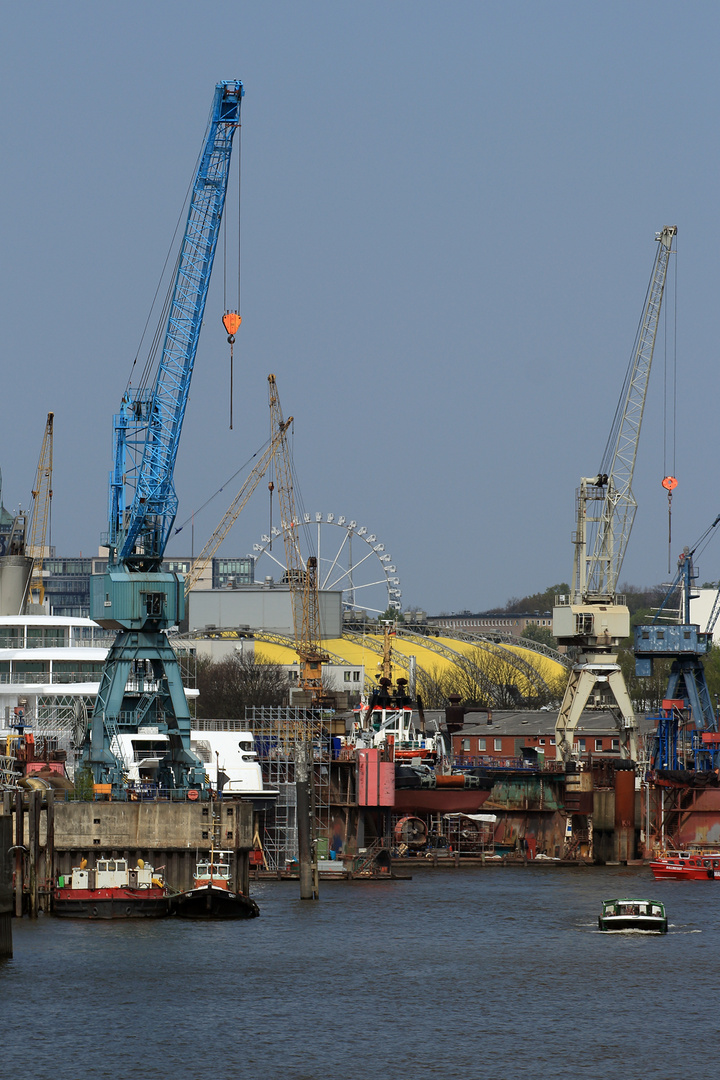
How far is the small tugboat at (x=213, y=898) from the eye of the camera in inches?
2931

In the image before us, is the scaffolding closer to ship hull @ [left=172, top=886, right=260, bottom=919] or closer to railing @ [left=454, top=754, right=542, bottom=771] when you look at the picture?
ship hull @ [left=172, top=886, right=260, bottom=919]

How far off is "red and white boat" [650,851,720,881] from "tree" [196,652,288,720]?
58.4 metres

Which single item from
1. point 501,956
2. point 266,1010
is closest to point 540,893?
point 501,956

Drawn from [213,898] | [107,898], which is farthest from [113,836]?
[213,898]

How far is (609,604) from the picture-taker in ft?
407

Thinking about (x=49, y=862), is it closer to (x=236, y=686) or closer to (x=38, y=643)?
(x=38, y=643)

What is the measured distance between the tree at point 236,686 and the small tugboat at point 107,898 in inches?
3108

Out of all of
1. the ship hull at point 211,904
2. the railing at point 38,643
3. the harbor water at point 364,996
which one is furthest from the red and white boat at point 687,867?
the railing at point 38,643

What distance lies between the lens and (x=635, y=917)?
76062 millimetres

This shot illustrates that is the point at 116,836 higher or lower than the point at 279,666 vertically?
lower

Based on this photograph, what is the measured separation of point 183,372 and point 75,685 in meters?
17.9

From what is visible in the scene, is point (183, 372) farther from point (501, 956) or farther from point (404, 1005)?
point (404, 1005)

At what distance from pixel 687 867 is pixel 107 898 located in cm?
3539

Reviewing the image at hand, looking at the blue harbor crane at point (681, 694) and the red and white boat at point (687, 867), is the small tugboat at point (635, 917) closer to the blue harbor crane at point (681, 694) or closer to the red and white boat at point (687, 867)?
the red and white boat at point (687, 867)
